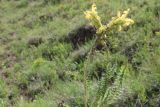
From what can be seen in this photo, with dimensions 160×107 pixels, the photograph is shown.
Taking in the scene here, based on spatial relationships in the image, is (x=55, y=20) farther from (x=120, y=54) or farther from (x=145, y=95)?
(x=145, y=95)

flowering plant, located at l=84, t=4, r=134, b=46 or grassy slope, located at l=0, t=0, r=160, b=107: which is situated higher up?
flowering plant, located at l=84, t=4, r=134, b=46

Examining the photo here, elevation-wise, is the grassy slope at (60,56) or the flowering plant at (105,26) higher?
the flowering plant at (105,26)

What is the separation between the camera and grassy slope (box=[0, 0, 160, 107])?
4910mm

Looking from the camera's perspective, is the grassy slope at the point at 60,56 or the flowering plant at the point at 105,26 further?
the grassy slope at the point at 60,56

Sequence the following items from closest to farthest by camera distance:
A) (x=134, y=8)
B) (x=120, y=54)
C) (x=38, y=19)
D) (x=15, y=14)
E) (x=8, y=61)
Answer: (x=120, y=54)
(x=134, y=8)
(x=8, y=61)
(x=38, y=19)
(x=15, y=14)

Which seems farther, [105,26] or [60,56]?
[60,56]

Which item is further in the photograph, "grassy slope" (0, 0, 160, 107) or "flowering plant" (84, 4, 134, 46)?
"grassy slope" (0, 0, 160, 107)

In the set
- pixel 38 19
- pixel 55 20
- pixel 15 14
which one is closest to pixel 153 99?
pixel 55 20

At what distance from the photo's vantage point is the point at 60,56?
6.93 m

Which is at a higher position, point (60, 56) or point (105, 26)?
point (105, 26)

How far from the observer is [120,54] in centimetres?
591

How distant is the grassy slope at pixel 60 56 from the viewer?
491 cm

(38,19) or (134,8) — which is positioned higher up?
(134,8)

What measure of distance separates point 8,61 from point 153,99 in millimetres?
4127
